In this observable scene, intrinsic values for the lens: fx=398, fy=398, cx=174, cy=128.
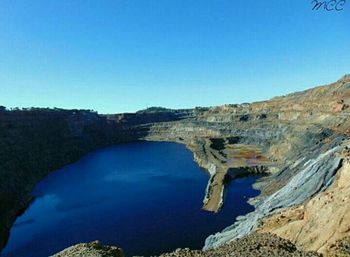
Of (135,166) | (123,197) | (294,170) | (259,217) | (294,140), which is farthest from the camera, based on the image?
(135,166)

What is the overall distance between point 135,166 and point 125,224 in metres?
67.1

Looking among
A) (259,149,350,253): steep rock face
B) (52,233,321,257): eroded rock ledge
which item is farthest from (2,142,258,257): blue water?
(52,233,321,257): eroded rock ledge

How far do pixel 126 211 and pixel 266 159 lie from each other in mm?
51520

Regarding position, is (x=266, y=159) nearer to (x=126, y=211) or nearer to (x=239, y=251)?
(x=126, y=211)

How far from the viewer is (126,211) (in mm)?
77938

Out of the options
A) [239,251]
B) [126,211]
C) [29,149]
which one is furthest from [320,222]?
[29,149]

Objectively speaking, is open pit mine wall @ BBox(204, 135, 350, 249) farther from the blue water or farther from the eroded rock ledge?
the eroded rock ledge

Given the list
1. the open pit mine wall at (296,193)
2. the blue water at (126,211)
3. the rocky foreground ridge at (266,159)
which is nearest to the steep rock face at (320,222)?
the rocky foreground ridge at (266,159)

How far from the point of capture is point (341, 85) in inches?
5714

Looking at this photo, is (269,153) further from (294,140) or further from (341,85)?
(341,85)

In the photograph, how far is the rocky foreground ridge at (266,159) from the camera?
3972 centimetres

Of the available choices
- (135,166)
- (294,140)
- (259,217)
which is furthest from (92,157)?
(259,217)

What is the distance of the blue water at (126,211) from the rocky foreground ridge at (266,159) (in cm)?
311

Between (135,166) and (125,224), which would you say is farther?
(135,166)
